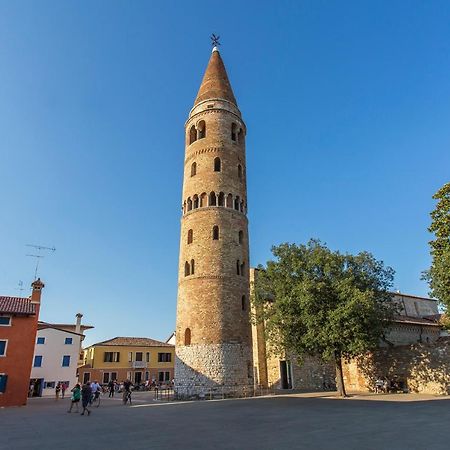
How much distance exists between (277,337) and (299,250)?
5883 millimetres

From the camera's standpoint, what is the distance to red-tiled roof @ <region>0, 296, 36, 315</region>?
85.4 ft

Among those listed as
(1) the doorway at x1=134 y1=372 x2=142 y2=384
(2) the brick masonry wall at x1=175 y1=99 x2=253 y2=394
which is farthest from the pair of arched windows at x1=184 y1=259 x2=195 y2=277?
(1) the doorway at x1=134 y1=372 x2=142 y2=384

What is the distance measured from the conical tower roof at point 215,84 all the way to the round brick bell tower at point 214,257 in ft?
0.45

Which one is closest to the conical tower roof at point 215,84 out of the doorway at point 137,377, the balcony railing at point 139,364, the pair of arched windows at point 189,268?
the pair of arched windows at point 189,268

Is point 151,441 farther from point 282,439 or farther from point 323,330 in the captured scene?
point 323,330

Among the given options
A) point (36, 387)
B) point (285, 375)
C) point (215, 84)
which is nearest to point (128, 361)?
point (36, 387)

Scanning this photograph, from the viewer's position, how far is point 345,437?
32.0 feet

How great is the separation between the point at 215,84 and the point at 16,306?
24.7 metres

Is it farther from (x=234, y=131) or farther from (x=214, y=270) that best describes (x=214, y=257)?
(x=234, y=131)

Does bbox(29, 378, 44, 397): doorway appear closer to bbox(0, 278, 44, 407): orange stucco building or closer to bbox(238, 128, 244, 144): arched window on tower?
bbox(0, 278, 44, 407): orange stucco building

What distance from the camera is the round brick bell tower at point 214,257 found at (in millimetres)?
25172

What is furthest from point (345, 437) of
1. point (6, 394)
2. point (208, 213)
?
point (6, 394)

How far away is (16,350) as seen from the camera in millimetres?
25500

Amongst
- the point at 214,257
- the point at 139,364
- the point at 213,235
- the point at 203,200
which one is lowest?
the point at 139,364
